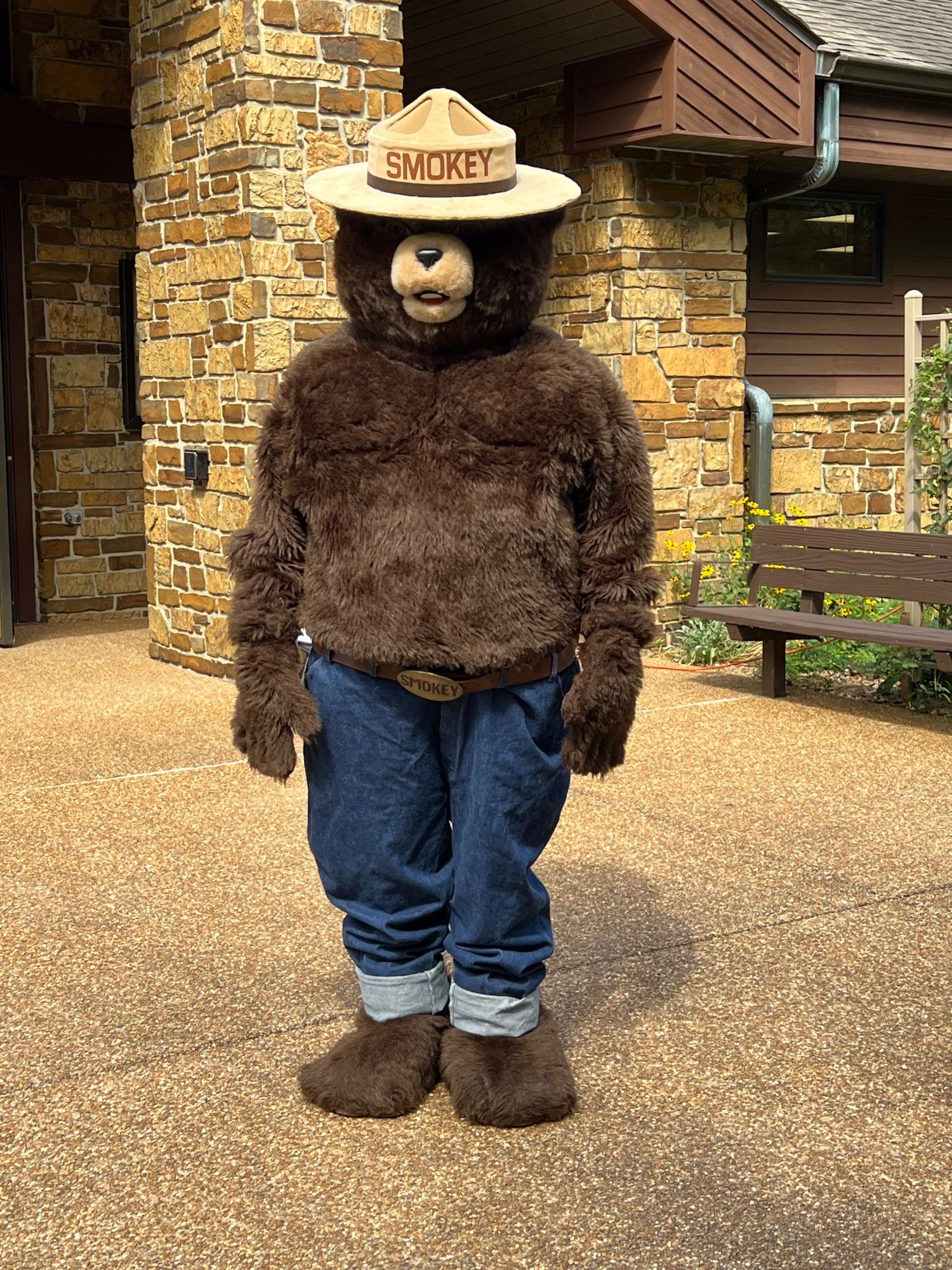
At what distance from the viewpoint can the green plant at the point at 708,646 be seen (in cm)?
858

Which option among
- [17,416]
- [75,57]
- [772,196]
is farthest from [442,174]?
[75,57]

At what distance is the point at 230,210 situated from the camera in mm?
7477

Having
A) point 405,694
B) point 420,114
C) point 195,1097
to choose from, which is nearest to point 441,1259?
point 195,1097

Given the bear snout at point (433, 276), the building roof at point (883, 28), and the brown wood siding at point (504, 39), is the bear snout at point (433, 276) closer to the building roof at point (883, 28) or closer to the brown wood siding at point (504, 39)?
the brown wood siding at point (504, 39)

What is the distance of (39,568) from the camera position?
9922 millimetres

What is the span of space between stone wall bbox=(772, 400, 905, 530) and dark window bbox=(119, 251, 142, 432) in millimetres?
4142

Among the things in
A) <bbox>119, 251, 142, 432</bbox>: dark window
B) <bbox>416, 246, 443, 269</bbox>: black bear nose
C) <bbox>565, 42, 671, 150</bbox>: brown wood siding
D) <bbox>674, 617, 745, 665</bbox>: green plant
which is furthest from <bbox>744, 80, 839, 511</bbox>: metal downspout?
<bbox>416, 246, 443, 269</bbox>: black bear nose

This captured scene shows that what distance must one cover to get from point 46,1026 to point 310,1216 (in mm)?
1150

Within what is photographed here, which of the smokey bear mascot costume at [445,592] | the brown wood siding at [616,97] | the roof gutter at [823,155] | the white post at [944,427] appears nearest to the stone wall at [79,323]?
the brown wood siding at [616,97]

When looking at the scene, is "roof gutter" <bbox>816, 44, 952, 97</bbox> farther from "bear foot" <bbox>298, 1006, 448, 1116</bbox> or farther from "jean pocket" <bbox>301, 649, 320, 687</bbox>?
"bear foot" <bbox>298, 1006, 448, 1116</bbox>

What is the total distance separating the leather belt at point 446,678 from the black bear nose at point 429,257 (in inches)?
30.5

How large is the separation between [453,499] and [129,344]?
742 centimetres

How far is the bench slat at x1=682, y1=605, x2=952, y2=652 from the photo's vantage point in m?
6.48

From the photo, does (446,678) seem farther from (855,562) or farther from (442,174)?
(855,562)
